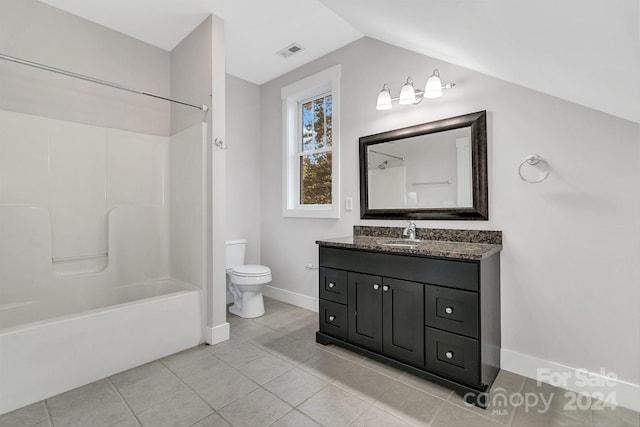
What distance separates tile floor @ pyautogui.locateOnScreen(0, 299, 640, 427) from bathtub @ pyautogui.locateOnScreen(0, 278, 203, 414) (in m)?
0.07

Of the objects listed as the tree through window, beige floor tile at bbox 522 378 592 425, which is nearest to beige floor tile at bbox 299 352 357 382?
beige floor tile at bbox 522 378 592 425

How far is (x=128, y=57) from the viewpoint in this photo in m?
2.79

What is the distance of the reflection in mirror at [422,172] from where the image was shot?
84.9 inches

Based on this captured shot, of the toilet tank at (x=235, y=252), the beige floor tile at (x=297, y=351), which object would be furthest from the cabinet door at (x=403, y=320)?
the toilet tank at (x=235, y=252)

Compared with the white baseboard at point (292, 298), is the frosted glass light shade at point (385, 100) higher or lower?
higher

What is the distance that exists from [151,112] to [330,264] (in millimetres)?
2262

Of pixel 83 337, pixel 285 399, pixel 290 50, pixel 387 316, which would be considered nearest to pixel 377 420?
pixel 285 399

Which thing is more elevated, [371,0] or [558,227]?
[371,0]

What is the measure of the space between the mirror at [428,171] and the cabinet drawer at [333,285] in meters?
0.65

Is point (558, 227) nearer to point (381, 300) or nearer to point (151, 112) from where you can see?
point (381, 300)

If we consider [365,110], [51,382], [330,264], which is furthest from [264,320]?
[365,110]

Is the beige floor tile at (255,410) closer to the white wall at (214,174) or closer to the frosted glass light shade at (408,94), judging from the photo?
the white wall at (214,174)

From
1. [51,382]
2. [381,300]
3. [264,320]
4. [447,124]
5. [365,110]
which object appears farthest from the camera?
[264,320]

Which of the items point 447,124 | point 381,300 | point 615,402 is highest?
point 447,124
